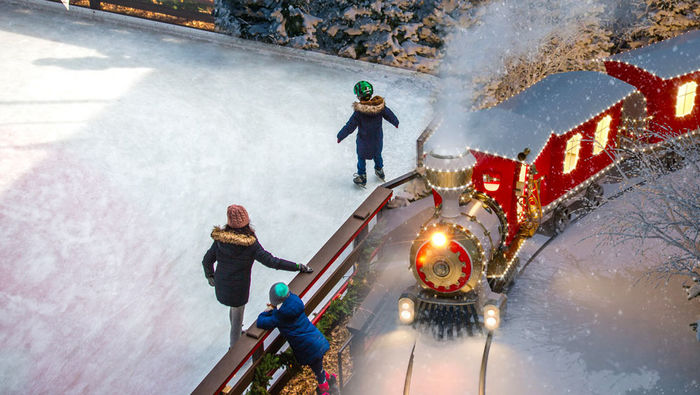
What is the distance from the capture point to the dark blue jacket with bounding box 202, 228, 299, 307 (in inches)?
265

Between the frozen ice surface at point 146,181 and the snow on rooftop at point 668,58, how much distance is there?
362 centimetres

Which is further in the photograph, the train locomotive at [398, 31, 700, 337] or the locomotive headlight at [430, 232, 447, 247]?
the train locomotive at [398, 31, 700, 337]

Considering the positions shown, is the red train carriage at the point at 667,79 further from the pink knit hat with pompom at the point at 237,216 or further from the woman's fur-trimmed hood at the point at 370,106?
the pink knit hat with pompom at the point at 237,216

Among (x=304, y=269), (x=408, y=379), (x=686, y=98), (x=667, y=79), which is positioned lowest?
(x=408, y=379)

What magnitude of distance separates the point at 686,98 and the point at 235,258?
8.49m

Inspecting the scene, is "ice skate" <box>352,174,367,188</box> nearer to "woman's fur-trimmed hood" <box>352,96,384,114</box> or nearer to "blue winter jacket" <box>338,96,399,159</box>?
"blue winter jacket" <box>338,96,399,159</box>

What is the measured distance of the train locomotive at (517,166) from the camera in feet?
25.5

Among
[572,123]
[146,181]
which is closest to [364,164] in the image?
[572,123]

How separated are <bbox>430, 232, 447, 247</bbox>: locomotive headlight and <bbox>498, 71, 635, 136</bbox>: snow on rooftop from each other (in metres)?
2.78

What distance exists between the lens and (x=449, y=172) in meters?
7.43

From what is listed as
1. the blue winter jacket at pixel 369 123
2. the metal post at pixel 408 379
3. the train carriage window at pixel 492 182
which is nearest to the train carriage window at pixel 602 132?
the train carriage window at pixel 492 182

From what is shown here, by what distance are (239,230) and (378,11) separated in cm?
924

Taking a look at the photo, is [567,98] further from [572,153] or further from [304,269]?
[304,269]

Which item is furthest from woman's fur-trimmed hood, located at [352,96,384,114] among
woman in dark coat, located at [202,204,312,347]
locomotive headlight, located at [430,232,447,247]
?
woman in dark coat, located at [202,204,312,347]
